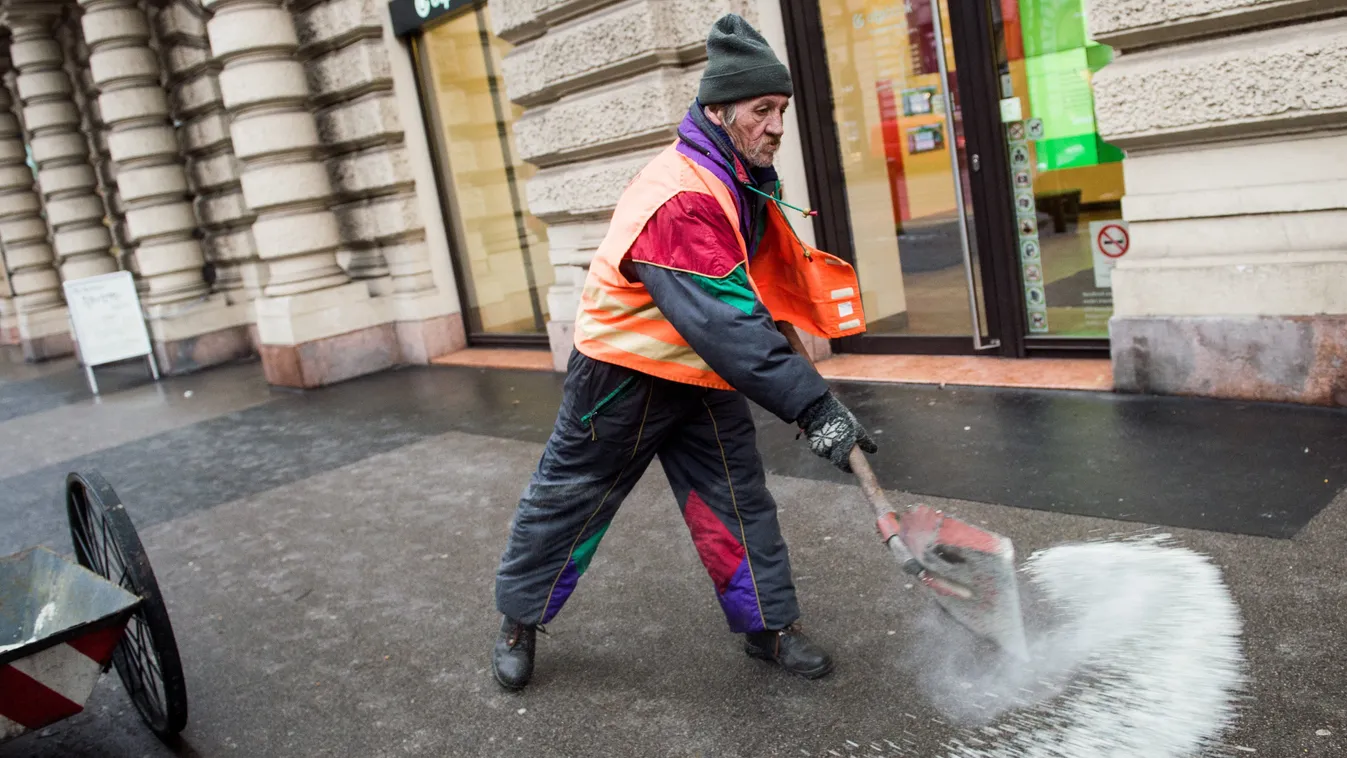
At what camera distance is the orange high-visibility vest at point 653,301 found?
3041 mm

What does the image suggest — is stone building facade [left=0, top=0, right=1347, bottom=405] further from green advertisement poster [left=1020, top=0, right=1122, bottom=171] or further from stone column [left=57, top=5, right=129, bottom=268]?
stone column [left=57, top=5, right=129, bottom=268]

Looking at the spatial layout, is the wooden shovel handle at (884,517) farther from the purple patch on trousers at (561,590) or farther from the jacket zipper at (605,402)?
the purple patch on trousers at (561,590)

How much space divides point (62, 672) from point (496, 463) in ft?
11.4

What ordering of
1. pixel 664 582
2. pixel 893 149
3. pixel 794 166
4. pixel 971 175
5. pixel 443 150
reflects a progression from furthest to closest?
pixel 443 150 < pixel 794 166 < pixel 893 149 < pixel 971 175 < pixel 664 582

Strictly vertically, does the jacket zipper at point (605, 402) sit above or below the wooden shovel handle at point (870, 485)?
above

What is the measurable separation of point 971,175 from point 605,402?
12.8 feet

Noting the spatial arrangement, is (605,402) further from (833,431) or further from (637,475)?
(833,431)

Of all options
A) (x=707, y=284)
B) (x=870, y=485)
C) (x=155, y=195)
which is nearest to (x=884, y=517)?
(x=870, y=485)

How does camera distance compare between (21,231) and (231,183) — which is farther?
(21,231)

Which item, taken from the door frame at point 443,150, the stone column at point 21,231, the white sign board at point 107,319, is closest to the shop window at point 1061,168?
the door frame at point 443,150

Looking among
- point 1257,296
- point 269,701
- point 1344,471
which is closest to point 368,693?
point 269,701

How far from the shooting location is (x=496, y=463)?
255 inches

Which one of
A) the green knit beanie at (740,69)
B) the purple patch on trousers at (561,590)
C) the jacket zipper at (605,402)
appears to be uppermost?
the green knit beanie at (740,69)

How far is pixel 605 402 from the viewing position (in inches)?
→ 131
